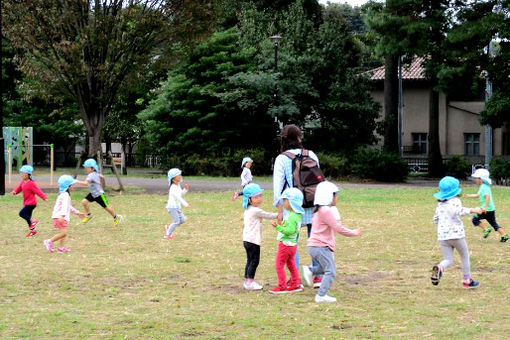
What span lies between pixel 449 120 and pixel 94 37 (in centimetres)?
3464

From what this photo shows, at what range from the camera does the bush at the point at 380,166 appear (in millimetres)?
37125

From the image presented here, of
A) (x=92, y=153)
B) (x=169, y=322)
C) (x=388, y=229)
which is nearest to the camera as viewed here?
(x=169, y=322)

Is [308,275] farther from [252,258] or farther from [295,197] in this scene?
[295,197]

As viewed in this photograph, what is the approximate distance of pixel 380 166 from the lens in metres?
37.0

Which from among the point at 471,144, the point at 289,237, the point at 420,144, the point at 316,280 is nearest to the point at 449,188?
the point at 316,280

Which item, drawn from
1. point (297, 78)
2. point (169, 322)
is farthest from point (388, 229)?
point (297, 78)

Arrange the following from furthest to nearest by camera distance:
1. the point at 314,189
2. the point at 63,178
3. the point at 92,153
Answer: the point at 92,153 < the point at 63,178 < the point at 314,189

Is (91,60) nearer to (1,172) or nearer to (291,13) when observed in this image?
(1,172)

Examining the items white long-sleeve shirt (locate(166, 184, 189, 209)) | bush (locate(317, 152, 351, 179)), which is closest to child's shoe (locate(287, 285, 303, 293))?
white long-sleeve shirt (locate(166, 184, 189, 209))

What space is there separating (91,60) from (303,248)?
1568cm

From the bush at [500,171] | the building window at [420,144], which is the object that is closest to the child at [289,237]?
the bush at [500,171]

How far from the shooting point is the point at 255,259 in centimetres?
962

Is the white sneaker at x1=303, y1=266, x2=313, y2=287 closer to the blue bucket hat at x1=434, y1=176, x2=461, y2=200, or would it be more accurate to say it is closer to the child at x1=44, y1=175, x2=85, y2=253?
the blue bucket hat at x1=434, y1=176, x2=461, y2=200

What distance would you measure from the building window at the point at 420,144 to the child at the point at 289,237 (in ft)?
158
